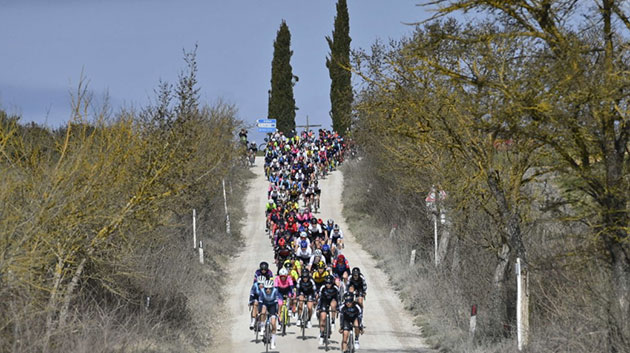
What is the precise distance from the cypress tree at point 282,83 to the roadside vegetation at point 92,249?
5247cm

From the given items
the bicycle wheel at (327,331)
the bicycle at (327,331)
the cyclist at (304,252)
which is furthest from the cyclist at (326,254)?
the bicycle wheel at (327,331)

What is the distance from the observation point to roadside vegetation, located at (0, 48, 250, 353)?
1142 cm

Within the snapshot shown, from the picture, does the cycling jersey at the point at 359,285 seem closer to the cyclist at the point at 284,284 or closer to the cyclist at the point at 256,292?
the cyclist at the point at 284,284

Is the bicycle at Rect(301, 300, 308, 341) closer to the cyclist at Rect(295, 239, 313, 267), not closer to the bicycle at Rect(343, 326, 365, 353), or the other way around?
the bicycle at Rect(343, 326, 365, 353)

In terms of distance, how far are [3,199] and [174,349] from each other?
24.8 ft

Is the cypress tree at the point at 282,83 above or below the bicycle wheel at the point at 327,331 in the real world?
above

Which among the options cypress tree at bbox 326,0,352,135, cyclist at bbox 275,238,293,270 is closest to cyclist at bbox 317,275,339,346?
cyclist at bbox 275,238,293,270

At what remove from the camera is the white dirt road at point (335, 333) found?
780 inches

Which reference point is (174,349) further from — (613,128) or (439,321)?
(613,128)

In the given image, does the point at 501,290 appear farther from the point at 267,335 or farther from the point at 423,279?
the point at 423,279

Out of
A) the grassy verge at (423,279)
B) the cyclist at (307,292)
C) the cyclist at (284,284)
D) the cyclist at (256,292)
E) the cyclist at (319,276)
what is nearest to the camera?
the grassy verge at (423,279)

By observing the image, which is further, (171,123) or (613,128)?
(171,123)

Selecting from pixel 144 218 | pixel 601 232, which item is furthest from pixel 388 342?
pixel 601 232

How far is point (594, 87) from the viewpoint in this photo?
11.4 metres
